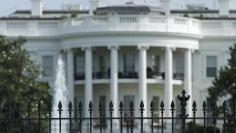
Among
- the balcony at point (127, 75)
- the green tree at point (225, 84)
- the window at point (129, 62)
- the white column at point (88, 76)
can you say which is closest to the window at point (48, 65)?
the balcony at point (127, 75)

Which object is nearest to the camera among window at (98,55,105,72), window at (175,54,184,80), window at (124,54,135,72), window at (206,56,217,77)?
window at (98,55,105,72)

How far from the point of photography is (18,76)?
209 feet

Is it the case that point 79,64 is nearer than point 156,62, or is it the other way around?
point 79,64

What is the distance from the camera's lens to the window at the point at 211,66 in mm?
83438

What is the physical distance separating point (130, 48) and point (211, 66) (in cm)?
576

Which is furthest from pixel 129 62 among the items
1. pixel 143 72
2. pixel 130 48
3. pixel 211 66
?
pixel 211 66

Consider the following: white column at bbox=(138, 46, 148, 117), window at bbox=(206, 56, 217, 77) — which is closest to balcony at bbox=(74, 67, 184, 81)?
white column at bbox=(138, 46, 148, 117)

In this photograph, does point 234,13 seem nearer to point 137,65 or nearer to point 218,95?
point 137,65

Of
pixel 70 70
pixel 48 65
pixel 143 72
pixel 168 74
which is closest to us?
pixel 143 72

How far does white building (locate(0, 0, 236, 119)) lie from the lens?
3159 inches

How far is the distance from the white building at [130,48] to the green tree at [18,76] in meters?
12.1

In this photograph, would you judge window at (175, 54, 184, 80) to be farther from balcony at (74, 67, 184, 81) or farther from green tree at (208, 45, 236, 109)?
green tree at (208, 45, 236, 109)

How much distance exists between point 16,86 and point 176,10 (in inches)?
1163

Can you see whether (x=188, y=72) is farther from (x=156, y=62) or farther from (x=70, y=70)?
(x=70, y=70)
